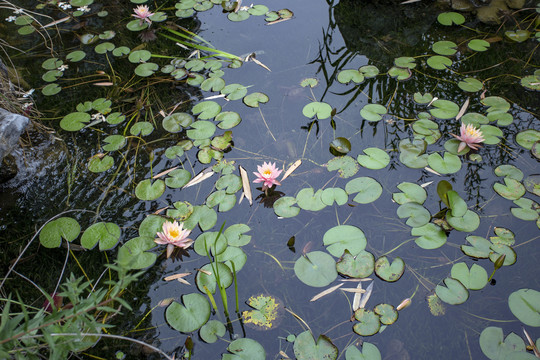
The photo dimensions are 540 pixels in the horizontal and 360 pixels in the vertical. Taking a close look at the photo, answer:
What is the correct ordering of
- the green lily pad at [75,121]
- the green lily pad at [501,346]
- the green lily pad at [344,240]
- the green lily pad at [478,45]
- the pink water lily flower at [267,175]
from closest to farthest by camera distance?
the green lily pad at [501,346] < the green lily pad at [344,240] < the pink water lily flower at [267,175] < the green lily pad at [75,121] < the green lily pad at [478,45]

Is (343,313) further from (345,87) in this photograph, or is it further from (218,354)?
(345,87)

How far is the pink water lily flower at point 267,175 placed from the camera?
2.22 m

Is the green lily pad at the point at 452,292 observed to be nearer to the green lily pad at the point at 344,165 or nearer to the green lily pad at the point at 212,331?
the green lily pad at the point at 344,165

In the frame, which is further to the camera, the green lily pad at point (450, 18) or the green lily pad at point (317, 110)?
the green lily pad at point (450, 18)

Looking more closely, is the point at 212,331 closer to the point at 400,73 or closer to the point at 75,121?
the point at 75,121

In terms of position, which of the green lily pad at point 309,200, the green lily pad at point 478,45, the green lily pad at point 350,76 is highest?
the green lily pad at point 478,45

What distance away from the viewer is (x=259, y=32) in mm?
3426

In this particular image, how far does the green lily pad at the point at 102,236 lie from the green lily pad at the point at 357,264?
1219 mm

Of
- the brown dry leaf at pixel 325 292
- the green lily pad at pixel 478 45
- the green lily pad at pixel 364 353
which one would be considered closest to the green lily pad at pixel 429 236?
the brown dry leaf at pixel 325 292

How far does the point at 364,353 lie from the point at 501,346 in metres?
0.58

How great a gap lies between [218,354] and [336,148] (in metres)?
1.39

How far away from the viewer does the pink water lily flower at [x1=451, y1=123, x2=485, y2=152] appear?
233 centimetres

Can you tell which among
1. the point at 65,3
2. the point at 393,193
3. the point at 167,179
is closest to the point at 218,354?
the point at 167,179

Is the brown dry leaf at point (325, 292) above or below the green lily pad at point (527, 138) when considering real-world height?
below
